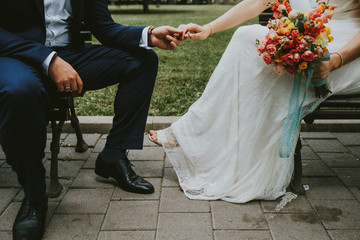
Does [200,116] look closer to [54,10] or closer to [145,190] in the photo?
[145,190]

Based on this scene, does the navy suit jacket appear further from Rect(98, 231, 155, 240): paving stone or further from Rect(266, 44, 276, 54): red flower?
Rect(98, 231, 155, 240): paving stone

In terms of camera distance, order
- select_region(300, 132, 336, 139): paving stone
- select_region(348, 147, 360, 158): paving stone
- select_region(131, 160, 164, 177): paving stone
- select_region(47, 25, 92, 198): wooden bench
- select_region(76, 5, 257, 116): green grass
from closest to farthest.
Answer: select_region(47, 25, 92, 198): wooden bench → select_region(131, 160, 164, 177): paving stone → select_region(348, 147, 360, 158): paving stone → select_region(300, 132, 336, 139): paving stone → select_region(76, 5, 257, 116): green grass

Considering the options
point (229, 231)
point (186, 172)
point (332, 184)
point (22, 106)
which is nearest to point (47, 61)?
point (22, 106)

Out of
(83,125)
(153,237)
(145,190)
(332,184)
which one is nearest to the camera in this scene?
(153,237)

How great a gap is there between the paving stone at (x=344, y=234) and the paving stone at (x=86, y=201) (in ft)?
4.70

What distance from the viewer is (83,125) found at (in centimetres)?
395

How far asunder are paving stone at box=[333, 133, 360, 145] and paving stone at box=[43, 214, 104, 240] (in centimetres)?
250

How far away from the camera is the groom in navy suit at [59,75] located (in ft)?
7.22

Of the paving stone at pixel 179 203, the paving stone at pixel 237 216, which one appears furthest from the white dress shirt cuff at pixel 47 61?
the paving stone at pixel 237 216

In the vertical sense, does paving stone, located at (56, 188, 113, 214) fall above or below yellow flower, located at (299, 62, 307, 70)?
below

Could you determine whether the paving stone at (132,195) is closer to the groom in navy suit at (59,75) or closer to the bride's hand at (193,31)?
the groom in navy suit at (59,75)

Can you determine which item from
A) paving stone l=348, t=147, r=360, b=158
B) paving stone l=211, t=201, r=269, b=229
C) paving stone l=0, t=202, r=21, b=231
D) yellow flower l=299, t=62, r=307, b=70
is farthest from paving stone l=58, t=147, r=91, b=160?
paving stone l=348, t=147, r=360, b=158

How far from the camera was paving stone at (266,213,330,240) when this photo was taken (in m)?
2.33

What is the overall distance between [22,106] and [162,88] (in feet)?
10.2
